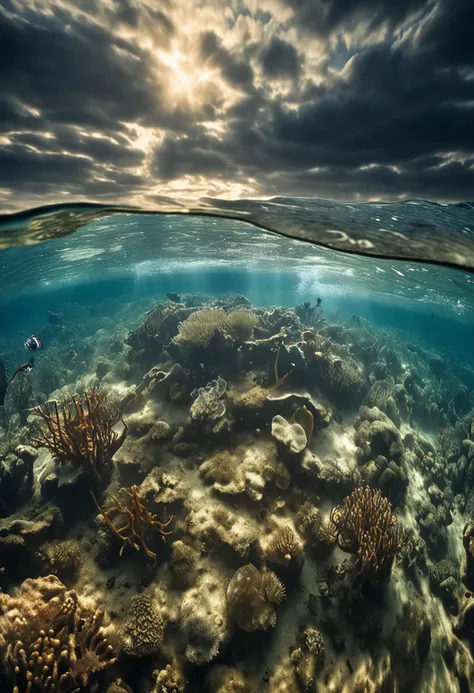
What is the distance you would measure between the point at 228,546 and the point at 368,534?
115 inches

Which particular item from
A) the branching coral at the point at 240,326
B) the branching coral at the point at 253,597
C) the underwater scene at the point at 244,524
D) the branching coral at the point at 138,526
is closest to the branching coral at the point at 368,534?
the underwater scene at the point at 244,524

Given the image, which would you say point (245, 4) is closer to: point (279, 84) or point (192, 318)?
point (279, 84)

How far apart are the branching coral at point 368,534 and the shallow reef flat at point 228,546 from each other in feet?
0.16

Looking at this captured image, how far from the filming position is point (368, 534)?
20.9ft

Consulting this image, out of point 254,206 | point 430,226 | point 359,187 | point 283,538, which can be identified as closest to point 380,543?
point 283,538

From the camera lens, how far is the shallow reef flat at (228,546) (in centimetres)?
→ 490

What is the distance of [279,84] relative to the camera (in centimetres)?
527

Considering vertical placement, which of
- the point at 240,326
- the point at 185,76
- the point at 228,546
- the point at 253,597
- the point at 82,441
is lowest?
the point at 253,597

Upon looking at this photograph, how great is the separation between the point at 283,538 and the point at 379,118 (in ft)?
28.0

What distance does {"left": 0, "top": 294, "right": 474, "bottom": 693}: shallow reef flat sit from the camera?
4898 millimetres

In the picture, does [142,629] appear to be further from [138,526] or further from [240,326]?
[240,326]

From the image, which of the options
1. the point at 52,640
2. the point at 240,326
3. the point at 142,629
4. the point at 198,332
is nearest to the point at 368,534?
the point at 142,629

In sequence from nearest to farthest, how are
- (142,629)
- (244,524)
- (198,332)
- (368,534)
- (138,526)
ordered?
(142,629) < (138,526) < (368,534) < (244,524) < (198,332)

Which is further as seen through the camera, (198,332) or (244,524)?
(198,332)
